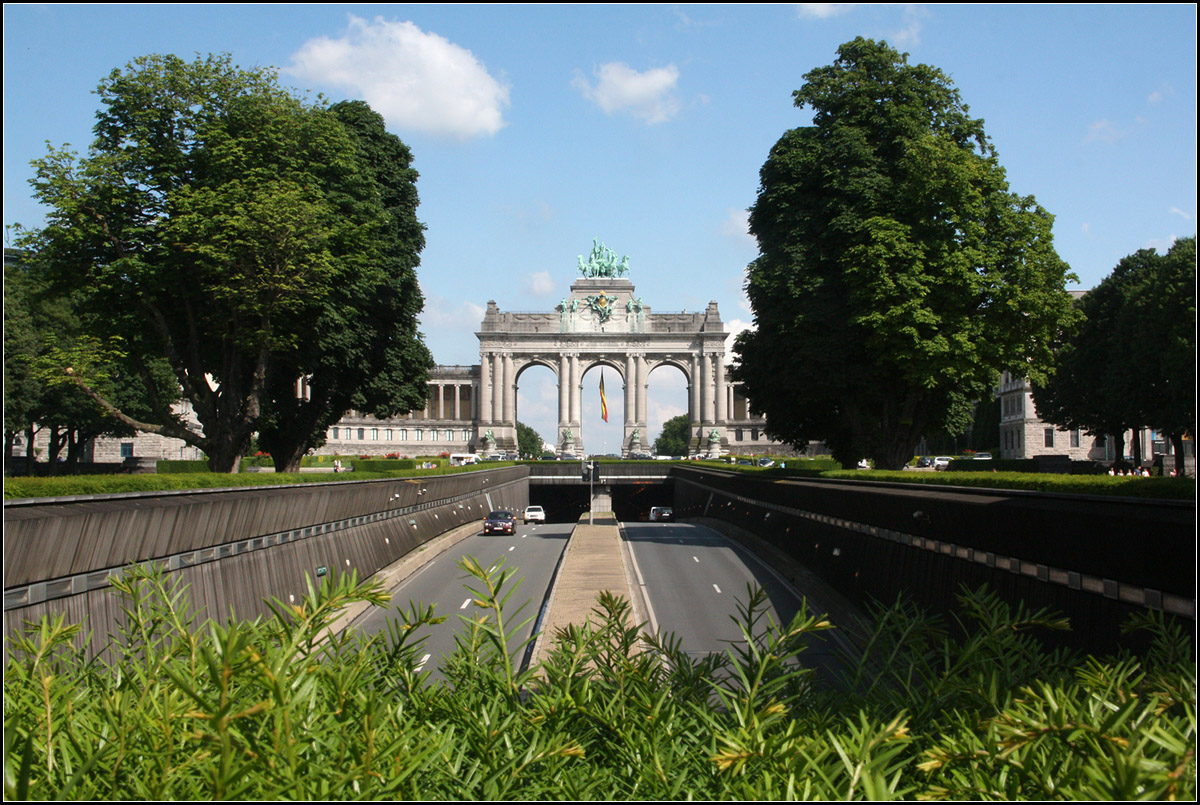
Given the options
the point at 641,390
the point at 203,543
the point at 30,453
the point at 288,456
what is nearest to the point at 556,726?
the point at 203,543

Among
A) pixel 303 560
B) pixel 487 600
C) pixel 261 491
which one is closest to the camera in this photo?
pixel 487 600

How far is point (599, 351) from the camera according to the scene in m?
138

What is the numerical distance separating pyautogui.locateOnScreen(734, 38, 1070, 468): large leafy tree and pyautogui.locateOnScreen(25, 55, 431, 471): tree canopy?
16339 millimetres

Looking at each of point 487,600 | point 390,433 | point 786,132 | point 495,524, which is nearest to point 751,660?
point 487,600

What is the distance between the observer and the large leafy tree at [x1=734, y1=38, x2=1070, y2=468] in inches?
1302

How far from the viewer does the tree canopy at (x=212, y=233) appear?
3050cm

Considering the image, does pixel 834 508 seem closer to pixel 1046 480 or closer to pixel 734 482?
pixel 1046 480

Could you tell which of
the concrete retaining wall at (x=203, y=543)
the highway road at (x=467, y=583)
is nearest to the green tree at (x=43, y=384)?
the highway road at (x=467, y=583)

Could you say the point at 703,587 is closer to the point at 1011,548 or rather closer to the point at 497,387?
the point at 1011,548

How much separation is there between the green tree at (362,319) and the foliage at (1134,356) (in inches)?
1047

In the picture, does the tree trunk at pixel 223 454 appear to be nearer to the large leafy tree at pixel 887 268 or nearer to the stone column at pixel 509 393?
the large leafy tree at pixel 887 268

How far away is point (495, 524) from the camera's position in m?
51.8

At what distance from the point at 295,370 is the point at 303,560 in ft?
55.2

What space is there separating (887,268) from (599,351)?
347 ft
